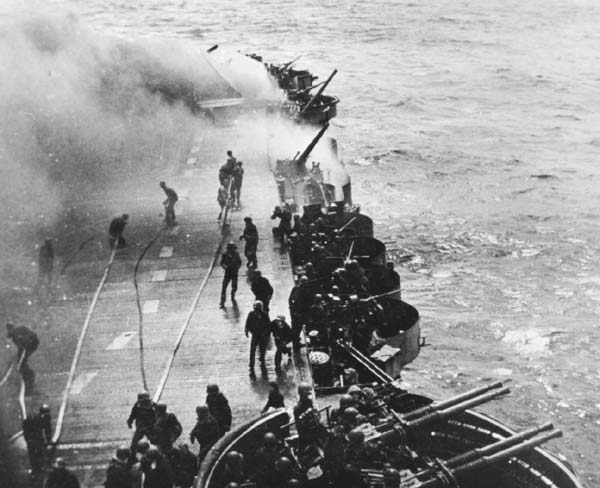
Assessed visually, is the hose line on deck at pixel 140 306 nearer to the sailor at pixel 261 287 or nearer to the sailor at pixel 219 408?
the sailor at pixel 261 287

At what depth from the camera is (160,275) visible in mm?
22906

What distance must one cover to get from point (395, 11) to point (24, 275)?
116714mm

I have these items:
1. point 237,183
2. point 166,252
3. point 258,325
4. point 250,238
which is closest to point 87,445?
point 258,325

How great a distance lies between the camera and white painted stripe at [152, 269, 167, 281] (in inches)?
891

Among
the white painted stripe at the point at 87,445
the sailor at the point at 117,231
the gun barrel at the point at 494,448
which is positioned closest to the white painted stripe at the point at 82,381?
the white painted stripe at the point at 87,445

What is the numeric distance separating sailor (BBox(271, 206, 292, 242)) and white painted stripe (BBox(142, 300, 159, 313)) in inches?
191

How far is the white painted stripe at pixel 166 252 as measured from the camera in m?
24.3

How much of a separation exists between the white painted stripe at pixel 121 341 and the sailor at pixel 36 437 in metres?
4.83

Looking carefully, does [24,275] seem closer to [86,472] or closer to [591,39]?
[86,472]

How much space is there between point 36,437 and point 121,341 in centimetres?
559

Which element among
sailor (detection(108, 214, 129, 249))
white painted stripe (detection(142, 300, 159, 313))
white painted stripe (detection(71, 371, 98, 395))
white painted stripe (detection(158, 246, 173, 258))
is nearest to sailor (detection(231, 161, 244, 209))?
white painted stripe (detection(158, 246, 173, 258))

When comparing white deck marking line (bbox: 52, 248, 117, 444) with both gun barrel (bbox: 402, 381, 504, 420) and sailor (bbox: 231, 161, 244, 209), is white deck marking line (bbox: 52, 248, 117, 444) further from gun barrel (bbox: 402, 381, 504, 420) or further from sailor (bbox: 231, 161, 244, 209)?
gun barrel (bbox: 402, 381, 504, 420)

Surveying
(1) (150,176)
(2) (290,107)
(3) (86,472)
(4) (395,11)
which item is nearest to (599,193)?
(2) (290,107)

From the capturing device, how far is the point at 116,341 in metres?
18.8
